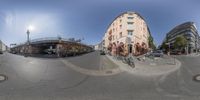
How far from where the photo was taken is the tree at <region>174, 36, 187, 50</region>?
8.86ft

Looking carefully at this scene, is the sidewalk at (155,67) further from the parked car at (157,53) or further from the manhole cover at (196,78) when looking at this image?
the manhole cover at (196,78)

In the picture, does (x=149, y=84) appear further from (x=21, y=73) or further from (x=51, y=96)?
(x=21, y=73)

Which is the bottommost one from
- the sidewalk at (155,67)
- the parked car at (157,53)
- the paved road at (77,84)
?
the paved road at (77,84)

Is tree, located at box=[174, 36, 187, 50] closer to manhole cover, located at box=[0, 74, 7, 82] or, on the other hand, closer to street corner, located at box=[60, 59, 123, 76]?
street corner, located at box=[60, 59, 123, 76]

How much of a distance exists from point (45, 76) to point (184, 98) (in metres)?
2.28

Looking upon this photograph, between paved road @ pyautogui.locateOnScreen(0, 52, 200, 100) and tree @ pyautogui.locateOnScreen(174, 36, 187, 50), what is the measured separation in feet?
1.16

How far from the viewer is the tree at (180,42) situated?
2.70m

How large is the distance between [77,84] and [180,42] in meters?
1.82

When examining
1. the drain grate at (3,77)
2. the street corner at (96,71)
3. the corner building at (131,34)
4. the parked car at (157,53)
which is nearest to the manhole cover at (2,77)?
the drain grate at (3,77)

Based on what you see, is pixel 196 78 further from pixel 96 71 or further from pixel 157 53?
pixel 96 71

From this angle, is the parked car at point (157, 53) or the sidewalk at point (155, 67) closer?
the parked car at point (157, 53)

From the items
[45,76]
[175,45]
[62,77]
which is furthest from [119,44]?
[45,76]

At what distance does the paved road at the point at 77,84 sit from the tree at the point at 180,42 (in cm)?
35

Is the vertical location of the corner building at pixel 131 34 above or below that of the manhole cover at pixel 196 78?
above
